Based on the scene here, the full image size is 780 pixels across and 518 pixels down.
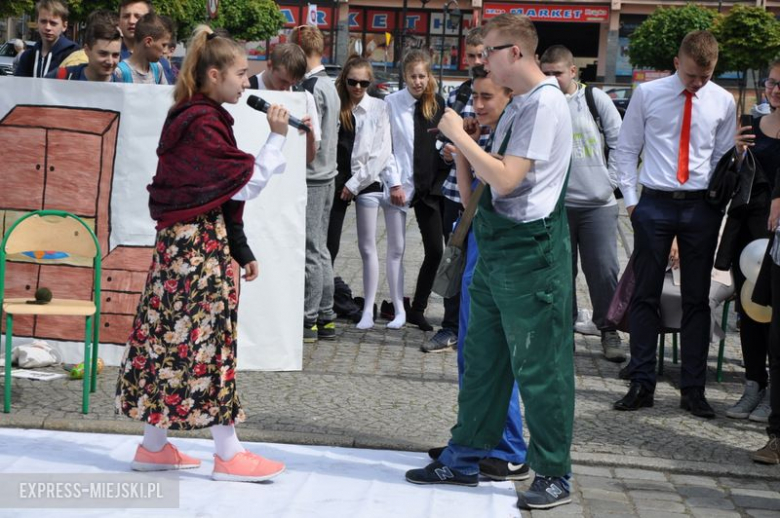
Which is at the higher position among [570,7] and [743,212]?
[570,7]

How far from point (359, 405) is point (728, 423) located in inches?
80.1

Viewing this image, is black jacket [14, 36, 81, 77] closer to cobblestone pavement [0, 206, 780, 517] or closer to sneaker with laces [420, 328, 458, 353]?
cobblestone pavement [0, 206, 780, 517]

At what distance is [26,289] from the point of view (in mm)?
7074

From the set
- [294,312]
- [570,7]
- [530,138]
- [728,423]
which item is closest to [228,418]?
[530,138]

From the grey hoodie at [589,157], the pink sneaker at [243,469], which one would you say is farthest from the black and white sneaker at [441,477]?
the grey hoodie at [589,157]

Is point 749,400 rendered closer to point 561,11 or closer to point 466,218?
point 466,218

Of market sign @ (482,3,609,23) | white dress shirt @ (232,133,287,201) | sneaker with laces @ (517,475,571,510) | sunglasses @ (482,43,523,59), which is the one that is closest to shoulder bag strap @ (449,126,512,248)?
sunglasses @ (482,43,523,59)

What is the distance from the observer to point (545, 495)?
4.88 m

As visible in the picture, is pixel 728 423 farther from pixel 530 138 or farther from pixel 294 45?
pixel 294 45

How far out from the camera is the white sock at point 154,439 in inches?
199

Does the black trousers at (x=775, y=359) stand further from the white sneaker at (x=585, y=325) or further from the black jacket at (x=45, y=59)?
the black jacket at (x=45, y=59)

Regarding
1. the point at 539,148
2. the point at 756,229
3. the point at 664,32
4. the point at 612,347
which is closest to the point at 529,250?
the point at 539,148

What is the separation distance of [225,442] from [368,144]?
3817 millimetres

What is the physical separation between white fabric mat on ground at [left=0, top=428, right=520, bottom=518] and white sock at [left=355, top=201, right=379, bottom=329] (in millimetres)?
3086
